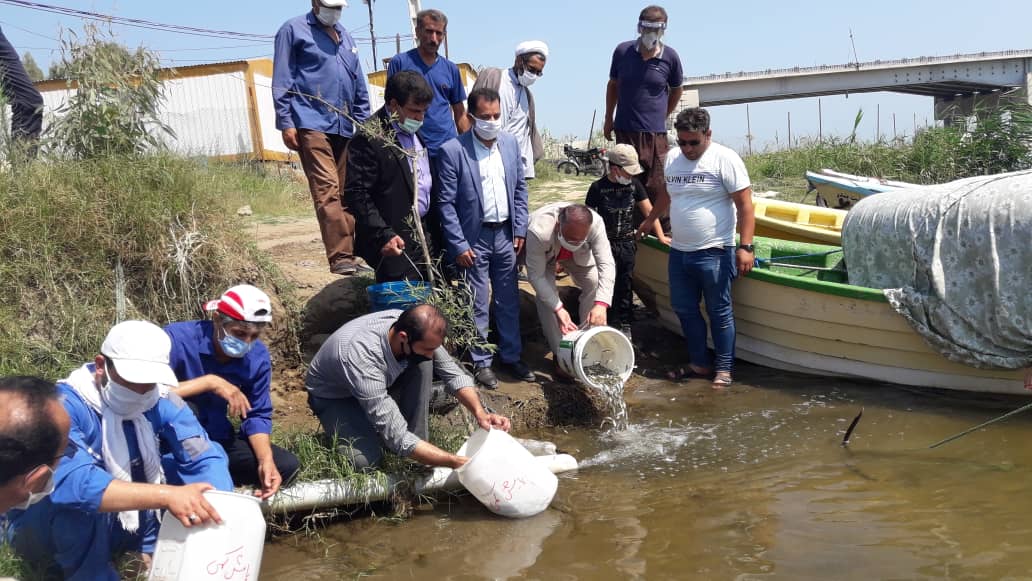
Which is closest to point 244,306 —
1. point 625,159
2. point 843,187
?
point 625,159

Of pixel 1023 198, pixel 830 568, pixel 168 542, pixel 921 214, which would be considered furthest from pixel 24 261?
pixel 1023 198

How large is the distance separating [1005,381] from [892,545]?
2.57m

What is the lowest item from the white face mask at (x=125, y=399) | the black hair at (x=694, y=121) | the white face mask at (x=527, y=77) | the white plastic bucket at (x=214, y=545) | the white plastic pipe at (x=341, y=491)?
the white plastic pipe at (x=341, y=491)

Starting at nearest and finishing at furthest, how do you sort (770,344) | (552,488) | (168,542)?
1. (168,542)
2. (552,488)
3. (770,344)

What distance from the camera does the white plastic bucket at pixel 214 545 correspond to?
125 inches

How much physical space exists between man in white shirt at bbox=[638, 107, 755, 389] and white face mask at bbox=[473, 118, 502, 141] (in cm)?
141

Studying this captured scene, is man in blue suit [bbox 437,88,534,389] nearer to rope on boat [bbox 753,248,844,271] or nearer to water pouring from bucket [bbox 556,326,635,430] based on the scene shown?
water pouring from bucket [bbox 556,326,635,430]

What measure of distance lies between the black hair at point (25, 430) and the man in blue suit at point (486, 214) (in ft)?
11.1

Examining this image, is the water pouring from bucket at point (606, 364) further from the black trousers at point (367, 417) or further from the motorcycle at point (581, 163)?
the motorcycle at point (581, 163)

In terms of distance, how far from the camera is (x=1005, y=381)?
5.93 meters

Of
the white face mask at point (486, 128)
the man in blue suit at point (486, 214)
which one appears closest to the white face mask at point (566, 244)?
the man in blue suit at point (486, 214)

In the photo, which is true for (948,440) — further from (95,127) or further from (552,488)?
(95,127)

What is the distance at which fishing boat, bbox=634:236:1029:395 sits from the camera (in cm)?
617

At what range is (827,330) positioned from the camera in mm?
6574
